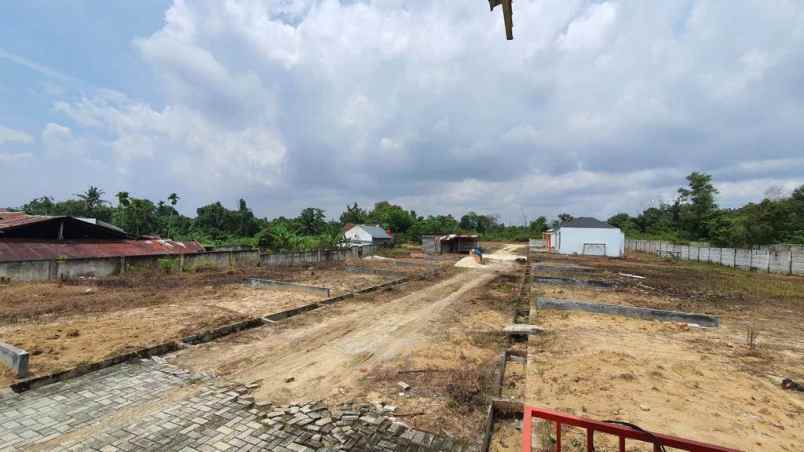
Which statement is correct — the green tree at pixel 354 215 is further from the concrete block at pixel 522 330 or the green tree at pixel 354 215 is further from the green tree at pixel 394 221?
the concrete block at pixel 522 330

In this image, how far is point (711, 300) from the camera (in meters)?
13.3

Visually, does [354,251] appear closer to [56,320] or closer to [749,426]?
[56,320]

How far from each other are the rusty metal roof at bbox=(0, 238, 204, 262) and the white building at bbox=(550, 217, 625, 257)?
35.7 m

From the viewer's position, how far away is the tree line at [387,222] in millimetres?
30969

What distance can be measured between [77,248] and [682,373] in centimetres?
2526

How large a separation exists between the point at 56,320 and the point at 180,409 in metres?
7.16

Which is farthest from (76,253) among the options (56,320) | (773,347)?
(773,347)

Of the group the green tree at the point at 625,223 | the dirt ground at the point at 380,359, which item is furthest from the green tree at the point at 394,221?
the dirt ground at the point at 380,359

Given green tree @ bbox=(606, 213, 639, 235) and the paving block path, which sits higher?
green tree @ bbox=(606, 213, 639, 235)

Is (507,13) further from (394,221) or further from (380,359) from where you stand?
(394,221)

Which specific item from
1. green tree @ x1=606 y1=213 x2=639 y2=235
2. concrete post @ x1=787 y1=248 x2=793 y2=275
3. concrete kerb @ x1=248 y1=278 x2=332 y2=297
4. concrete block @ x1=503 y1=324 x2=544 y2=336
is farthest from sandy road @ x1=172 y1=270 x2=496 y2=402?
green tree @ x1=606 y1=213 x2=639 y2=235

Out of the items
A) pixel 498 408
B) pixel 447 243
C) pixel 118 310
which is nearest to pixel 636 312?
pixel 498 408

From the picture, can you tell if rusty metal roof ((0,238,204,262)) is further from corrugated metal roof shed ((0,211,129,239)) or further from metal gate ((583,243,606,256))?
metal gate ((583,243,606,256))

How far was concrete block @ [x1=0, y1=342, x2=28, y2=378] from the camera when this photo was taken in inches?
210
